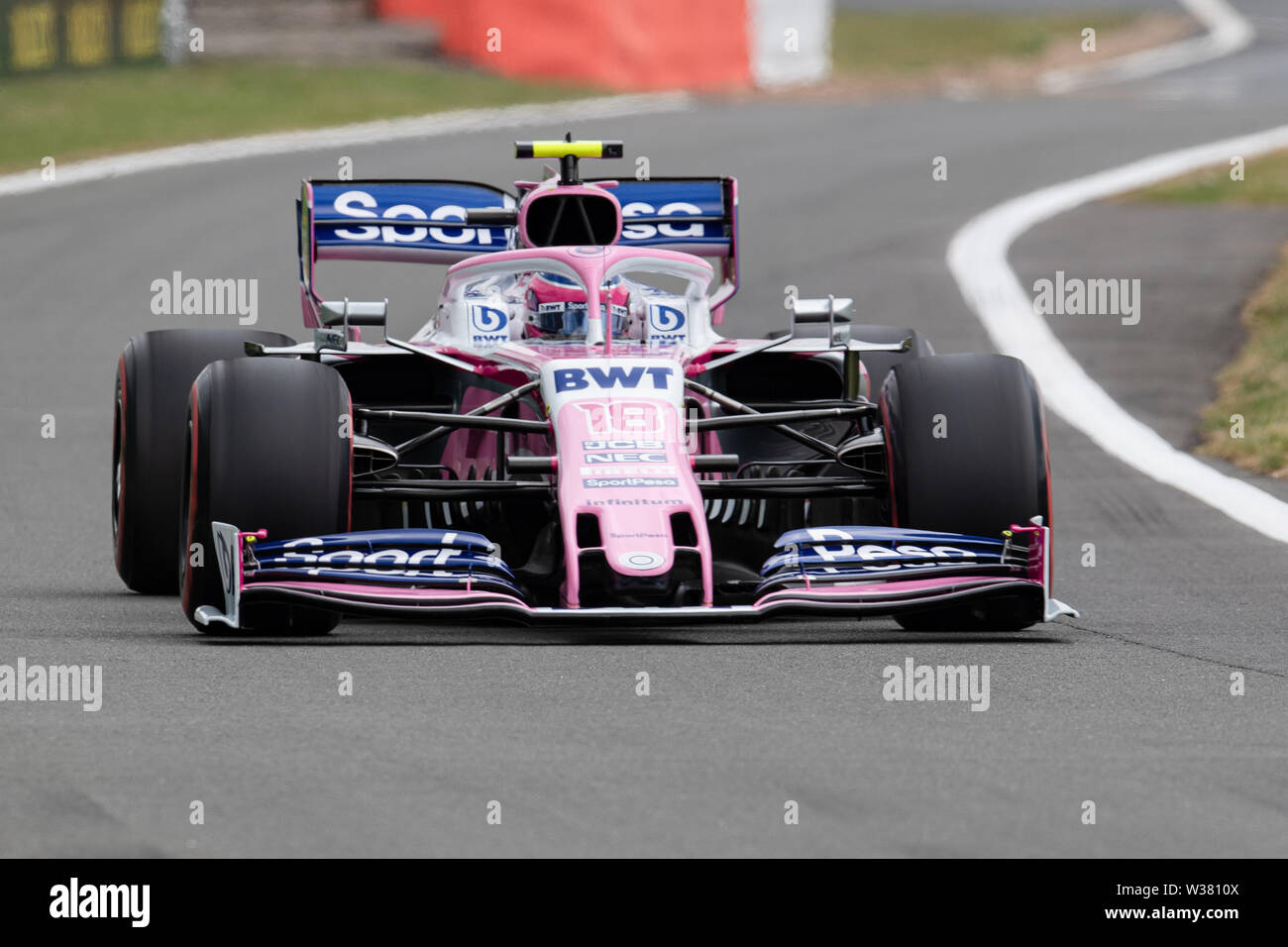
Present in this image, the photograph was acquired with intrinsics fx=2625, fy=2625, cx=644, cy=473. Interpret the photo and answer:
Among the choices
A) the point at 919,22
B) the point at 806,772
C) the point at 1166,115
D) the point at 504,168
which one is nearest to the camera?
the point at 806,772

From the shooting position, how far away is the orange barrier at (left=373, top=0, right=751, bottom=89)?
119 feet

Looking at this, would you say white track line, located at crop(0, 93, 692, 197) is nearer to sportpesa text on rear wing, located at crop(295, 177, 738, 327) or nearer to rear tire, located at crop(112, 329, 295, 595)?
sportpesa text on rear wing, located at crop(295, 177, 738, 327)

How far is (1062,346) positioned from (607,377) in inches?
427

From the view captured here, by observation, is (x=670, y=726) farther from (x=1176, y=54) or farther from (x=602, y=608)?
(x=1176, y=54)

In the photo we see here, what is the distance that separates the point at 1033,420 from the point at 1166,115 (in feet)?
89.9

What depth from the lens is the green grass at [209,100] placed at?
31172mm

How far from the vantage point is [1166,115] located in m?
35.8

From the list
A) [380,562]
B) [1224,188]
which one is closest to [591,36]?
[1224,188]

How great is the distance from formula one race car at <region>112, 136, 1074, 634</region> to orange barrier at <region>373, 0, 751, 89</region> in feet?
82.8

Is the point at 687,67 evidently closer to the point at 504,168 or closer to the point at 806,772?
the point at 504,168

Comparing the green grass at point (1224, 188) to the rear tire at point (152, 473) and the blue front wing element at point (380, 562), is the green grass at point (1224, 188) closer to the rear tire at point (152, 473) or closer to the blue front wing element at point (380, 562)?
the rear tire at point (152, 473)

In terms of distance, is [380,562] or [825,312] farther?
[825,312]
